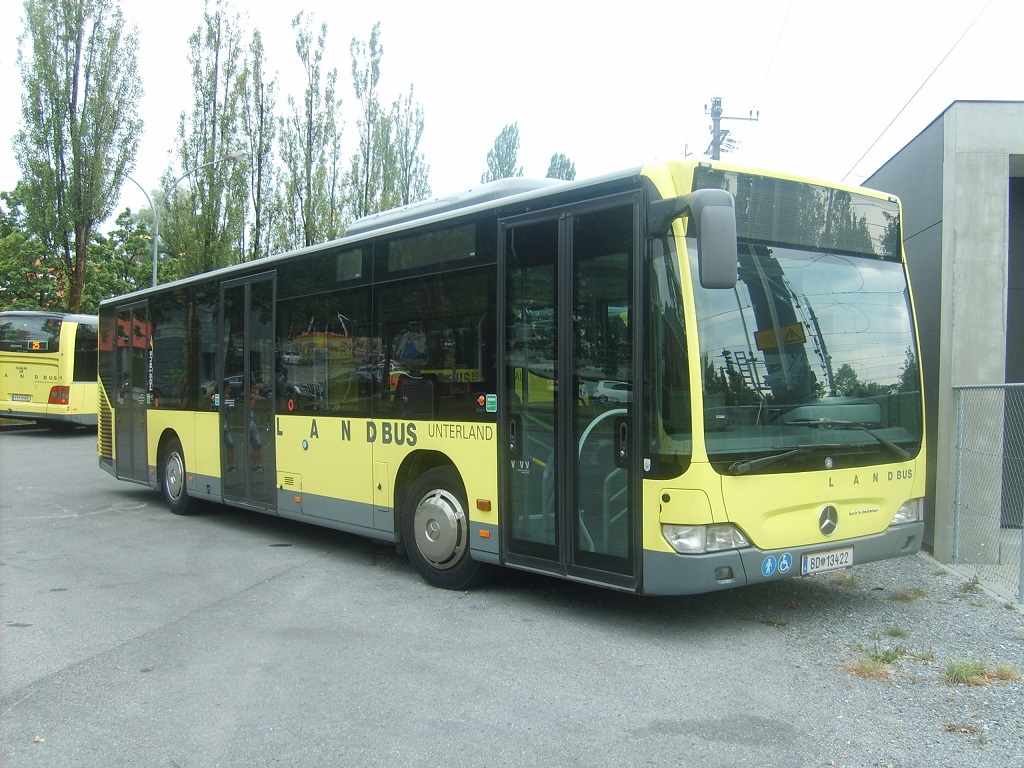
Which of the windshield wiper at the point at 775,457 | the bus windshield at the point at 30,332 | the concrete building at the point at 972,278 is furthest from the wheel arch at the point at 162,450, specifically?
the bus windshield at the point at 30,332

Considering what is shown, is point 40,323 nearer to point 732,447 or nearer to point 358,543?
point 358,543

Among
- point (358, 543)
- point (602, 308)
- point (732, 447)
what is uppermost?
point (602, 308)

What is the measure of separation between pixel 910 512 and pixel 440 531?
11.8ft

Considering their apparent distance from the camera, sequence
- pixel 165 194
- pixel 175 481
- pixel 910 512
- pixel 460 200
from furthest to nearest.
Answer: pixel 165 194 → pixel 175 481 → pixel 460 200 → pixel 910 512

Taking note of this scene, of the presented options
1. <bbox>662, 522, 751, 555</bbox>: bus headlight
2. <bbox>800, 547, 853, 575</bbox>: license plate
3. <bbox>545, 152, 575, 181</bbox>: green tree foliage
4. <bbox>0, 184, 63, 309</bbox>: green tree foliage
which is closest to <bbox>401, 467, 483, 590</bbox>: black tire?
<bbox>662, 522, 751, 555</bbox>: bus headlight

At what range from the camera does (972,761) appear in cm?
388

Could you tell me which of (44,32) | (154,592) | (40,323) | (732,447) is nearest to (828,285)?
(732,447)

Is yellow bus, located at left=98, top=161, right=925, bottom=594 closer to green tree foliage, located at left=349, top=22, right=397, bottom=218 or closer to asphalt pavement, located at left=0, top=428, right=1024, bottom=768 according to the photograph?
asphalt pavement, located at left=0, top=428, right=1024, bottom=768

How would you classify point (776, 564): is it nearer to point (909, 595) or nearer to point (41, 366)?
point (909, 595)

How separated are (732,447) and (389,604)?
299 centimetres

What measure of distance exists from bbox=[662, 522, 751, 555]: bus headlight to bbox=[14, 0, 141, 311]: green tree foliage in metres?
27.0

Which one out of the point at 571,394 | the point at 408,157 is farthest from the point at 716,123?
the point at 571,394

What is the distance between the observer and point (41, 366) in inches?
931

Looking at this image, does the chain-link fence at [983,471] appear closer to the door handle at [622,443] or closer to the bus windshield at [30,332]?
the door handle at [622,443]
